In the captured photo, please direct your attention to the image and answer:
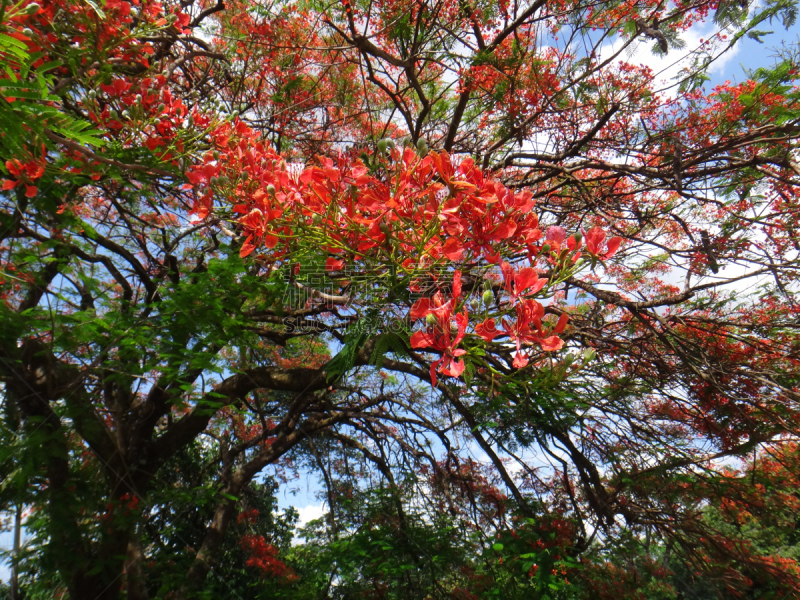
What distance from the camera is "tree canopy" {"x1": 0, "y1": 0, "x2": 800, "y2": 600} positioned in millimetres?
1285

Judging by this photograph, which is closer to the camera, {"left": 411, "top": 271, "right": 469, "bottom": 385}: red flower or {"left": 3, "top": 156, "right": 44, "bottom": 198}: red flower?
{"left": 411, "top": 271, "right": 469, "bottom": 385}: red flower

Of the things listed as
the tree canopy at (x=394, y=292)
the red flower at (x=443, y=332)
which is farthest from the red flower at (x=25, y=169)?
the red flower at (x=443, y=332)

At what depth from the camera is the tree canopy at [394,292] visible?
1285 millimetres

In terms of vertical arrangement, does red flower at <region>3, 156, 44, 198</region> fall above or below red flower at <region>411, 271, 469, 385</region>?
above

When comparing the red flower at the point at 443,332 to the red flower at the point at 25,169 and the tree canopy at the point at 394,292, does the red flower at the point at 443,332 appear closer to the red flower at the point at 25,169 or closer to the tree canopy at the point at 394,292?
the tree canopy at the point at 394,292

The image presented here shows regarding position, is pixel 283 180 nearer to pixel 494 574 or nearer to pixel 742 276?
pixel 742 276

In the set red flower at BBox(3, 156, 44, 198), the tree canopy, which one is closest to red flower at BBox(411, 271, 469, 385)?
the tree canopy

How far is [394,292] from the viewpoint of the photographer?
50.5 inches

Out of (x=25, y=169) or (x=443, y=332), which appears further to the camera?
(x=25, y=169)

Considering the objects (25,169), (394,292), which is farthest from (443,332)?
(25,169)

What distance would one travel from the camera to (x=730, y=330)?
356 centimetres

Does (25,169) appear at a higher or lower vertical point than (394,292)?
higher

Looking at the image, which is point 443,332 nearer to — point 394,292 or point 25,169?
point 394,292

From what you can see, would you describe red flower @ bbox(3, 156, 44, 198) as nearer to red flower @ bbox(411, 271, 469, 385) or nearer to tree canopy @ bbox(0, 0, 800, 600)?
tree canopy @ bbox(0, 0, 800, 600)
